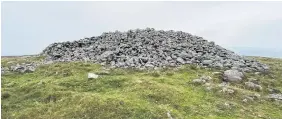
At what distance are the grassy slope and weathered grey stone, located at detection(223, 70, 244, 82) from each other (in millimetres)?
561

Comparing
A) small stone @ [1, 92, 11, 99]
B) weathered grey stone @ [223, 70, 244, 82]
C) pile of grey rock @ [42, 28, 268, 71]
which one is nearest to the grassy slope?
small stone @ [1, 92, 11, 99]

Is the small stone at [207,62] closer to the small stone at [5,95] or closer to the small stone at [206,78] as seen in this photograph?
the small stone at [206,78]

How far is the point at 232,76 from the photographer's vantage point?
28250 mm

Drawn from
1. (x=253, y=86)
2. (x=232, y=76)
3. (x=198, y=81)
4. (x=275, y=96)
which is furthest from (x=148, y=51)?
(x=275, y=96)

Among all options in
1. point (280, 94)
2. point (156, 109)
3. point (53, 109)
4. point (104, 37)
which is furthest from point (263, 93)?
point (104, 37)

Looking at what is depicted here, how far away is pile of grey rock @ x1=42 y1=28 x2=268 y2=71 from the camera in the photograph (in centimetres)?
3212

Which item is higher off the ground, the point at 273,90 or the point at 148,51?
the point at 148,51

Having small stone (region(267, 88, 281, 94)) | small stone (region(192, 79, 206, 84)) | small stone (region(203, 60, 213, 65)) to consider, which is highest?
small stone (region(203, 60, 213, 65))

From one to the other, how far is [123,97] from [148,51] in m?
11.6

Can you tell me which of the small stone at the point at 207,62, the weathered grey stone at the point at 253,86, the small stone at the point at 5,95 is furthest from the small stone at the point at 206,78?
the small stone at the point at 5,95

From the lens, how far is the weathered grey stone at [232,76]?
28044mm

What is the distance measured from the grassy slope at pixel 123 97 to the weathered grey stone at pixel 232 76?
0.56m

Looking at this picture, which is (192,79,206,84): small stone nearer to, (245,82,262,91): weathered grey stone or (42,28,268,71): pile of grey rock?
(245,82,262,91): weathered grey stone

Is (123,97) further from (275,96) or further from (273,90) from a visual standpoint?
(273,90)
